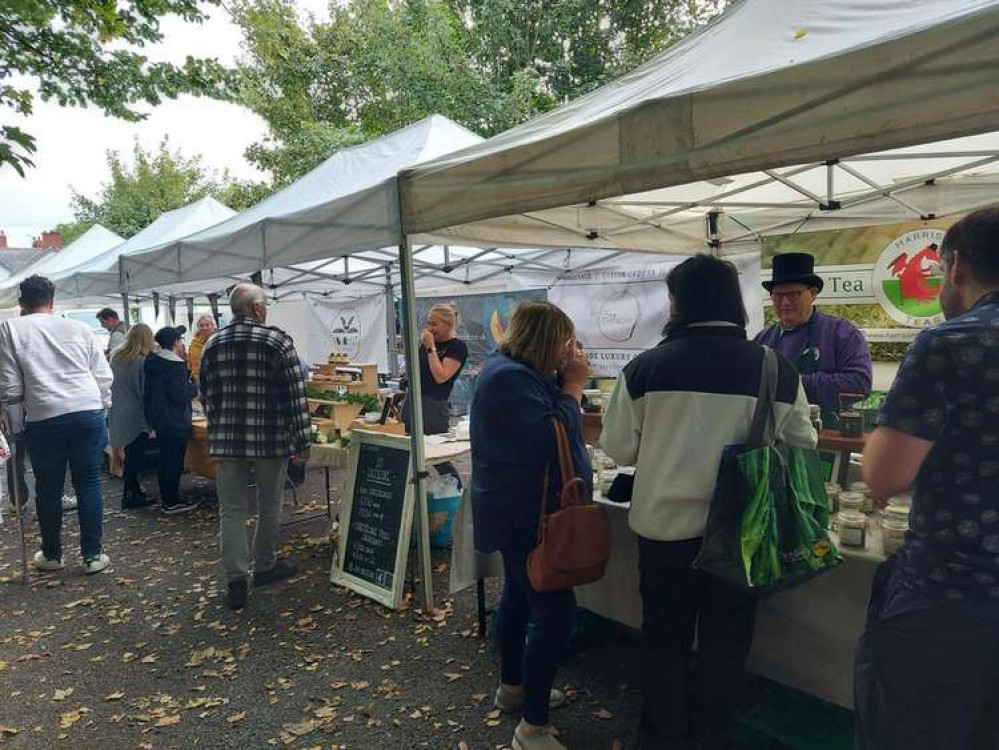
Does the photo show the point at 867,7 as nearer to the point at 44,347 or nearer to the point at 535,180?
the point at 535,180

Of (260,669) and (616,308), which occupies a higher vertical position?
(616,308)

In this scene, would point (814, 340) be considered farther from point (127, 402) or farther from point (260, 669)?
point (127, 402)

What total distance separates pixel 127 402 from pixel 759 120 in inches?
227

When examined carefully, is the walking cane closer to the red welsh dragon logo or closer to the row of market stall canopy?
the row of market stall canopy

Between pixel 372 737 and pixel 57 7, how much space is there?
4888mm

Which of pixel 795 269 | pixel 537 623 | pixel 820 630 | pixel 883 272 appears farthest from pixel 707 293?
pixel 883 272

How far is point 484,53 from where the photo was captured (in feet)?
44.0

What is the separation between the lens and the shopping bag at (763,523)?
1.85 meters

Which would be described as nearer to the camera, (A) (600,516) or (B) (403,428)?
(A) (600,516)

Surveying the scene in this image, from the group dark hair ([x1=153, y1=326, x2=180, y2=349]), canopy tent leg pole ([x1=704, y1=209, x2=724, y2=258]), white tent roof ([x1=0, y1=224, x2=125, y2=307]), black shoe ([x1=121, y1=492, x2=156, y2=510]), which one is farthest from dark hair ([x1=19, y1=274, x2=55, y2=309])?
white tent roof ([x1=0, y1=224, x2=125, y2=307])

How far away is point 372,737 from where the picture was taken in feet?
8.71

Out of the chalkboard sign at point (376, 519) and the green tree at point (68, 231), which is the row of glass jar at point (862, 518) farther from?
the green tree at point (68, 231)

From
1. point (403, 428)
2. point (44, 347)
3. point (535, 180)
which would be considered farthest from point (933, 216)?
point (44, 347)

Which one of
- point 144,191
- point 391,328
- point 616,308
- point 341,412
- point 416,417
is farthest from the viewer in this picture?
point 144,191
